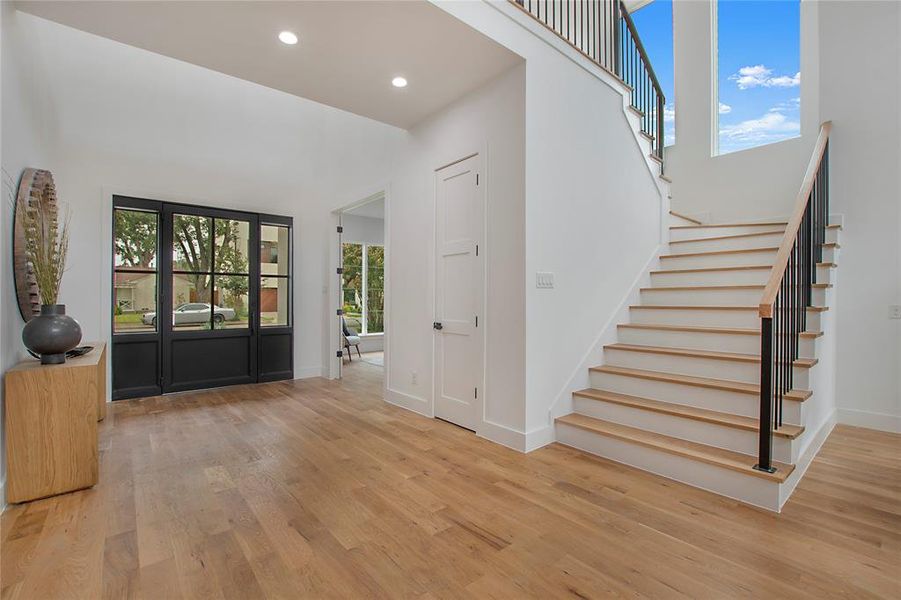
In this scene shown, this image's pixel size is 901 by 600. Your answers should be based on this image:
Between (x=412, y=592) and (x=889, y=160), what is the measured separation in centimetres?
510

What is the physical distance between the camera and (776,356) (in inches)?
99.6

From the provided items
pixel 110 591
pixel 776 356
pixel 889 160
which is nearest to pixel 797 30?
pixel 889 160

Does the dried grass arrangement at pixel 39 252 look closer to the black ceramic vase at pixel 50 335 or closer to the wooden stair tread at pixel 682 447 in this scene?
the black ceramic vase at pixel 50 335

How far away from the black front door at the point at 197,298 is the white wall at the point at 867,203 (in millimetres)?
6279

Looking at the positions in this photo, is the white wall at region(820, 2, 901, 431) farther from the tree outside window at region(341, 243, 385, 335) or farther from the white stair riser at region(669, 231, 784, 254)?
the tree outside window at region(341, 243, 385, 335)

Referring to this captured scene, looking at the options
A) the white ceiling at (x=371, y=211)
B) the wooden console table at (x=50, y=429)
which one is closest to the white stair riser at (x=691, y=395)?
the wooden console table at (x=50, y=429)

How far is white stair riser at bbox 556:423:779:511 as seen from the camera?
229 cm

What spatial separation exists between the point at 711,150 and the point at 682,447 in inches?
166

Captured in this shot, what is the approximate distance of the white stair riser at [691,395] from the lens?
261 cm

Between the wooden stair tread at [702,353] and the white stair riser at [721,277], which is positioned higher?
the white stair riser at [721,277]

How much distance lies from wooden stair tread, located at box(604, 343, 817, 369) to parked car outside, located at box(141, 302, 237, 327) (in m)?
4.65

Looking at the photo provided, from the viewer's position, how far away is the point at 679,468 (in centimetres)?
261

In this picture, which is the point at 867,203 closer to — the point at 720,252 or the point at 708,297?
the point at 720,252

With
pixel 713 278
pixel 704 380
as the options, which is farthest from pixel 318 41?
pixel 713 278
